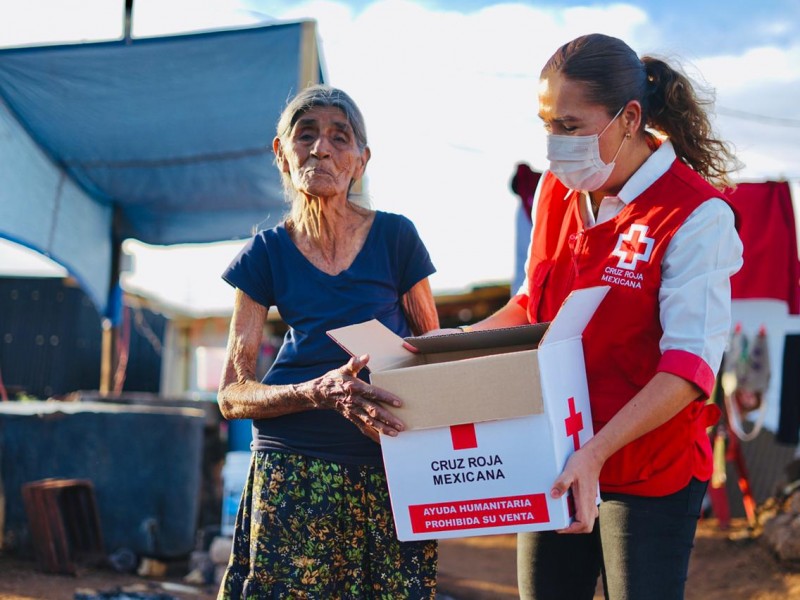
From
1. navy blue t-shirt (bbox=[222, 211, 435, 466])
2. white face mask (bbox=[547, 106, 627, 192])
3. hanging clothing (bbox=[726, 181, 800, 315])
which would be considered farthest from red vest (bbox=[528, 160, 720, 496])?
hanging clothing (bbox=[726, 181, 800, 315])

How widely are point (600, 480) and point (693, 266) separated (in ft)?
1.71

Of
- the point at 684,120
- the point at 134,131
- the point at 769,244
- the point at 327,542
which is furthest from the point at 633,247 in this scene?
the point at 134,131

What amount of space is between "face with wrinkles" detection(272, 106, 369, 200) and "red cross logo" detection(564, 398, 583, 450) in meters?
0.83

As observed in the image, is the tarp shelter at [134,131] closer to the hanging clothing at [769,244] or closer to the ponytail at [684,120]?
the hanging clothing at [769,244]

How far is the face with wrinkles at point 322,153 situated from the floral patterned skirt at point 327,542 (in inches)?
26.8

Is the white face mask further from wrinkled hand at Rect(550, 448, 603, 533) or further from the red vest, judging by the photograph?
wrinkled hand at Rect(550, 448, 603, 533)

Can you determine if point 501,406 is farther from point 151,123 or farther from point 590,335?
point 151,123

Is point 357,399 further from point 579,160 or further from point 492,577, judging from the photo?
point 492,577

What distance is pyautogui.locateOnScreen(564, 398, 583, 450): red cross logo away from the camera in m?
1.87

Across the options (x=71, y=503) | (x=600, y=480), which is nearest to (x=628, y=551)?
(x=600, y=480)

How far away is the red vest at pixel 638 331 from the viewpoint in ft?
6.41

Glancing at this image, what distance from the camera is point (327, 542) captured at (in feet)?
7.12

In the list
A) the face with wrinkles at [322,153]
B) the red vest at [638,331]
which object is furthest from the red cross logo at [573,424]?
the face with wrinkles at [322,153]

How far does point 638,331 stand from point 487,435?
0.43m
